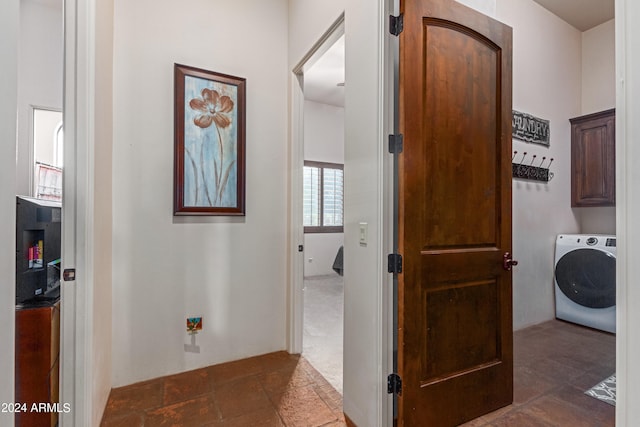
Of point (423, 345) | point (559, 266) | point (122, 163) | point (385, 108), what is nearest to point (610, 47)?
point (559, 266)

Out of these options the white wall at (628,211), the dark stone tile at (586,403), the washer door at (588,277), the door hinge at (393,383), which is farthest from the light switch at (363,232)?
the washer door at (588,277)

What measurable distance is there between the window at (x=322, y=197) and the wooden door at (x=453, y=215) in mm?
4194

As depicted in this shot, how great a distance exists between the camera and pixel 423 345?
5.00 feet

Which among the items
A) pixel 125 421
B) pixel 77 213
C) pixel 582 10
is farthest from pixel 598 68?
pixel 125 421

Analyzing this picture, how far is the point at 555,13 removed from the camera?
3.32 m

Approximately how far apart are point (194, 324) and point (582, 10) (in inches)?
196

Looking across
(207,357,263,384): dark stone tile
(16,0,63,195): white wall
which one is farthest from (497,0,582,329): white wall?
(16,0,63,195): white wall

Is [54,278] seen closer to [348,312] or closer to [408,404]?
[348,312]

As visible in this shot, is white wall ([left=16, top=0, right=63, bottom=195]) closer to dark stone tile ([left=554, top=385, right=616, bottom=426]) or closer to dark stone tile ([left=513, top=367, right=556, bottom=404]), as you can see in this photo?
dark stone tile ([left=513, top=367, right=556, bottom=404])

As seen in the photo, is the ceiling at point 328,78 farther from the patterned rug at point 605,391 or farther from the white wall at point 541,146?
the patterned rug at point 605,391

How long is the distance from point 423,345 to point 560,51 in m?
3.90

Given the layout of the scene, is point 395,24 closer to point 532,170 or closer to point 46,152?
point 532,170

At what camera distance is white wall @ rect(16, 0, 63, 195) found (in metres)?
2.45

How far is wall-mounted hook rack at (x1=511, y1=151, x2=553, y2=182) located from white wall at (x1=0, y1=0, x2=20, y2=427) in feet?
11.5
